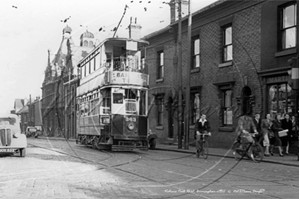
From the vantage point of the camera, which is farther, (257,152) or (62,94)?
(257,152)

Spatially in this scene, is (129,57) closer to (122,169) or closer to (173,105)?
(173,105)

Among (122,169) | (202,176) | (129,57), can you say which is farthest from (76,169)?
(129,57)

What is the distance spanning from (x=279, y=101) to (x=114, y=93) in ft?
29.1

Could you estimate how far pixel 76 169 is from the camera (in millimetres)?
10750

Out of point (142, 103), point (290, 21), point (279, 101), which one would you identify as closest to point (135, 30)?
point (290, 21)

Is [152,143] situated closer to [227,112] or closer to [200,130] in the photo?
[200,130]

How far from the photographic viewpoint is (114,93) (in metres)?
10.3

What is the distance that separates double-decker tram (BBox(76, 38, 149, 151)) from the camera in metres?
6.04

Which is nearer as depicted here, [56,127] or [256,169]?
[56,127]

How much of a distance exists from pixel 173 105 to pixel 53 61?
149 inches

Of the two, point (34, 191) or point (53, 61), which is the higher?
point (53, 61)

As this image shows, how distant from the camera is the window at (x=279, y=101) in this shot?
1641cm

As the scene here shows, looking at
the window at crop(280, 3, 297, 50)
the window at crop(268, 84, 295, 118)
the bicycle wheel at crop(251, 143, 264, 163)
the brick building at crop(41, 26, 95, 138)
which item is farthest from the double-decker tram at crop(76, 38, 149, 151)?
the window at crop(268, 84, 295, 118)

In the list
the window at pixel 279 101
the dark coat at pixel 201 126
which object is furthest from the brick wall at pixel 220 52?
the window at pixel 279 101
